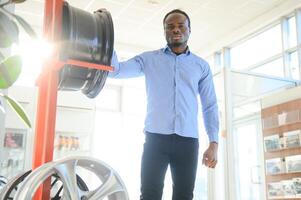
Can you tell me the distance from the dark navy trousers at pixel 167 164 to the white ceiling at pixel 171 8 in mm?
4131

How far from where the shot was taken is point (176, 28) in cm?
163

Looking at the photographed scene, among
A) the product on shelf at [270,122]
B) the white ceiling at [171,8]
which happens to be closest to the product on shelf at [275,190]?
the product on shelf at [270,122]

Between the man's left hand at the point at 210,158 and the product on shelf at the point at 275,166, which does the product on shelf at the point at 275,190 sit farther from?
the man's left hand at the point at 210,158

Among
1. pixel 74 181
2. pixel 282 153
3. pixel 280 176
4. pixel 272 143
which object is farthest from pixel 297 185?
pixel 74 181

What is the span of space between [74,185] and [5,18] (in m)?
0.41

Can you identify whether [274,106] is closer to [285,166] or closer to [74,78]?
[285,166]

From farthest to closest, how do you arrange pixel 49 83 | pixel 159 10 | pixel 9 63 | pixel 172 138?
pixel 159 10 → pixel 172 138 → pixel 49 83 → pixel 9 63

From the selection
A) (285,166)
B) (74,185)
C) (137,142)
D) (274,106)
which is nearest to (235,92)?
(274,106)

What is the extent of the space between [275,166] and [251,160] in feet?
3.01

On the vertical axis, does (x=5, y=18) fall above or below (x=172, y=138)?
above

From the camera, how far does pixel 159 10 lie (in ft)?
18.4

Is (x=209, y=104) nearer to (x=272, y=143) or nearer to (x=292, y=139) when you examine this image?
(x=292, y=139)

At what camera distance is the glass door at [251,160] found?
4.01m

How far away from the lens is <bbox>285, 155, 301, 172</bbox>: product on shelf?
3471 mm
